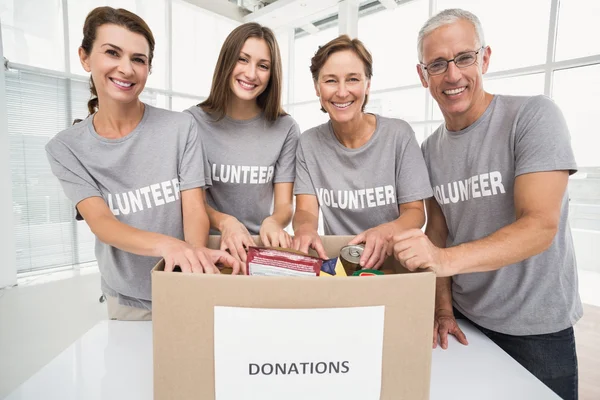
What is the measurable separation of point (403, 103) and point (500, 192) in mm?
4544

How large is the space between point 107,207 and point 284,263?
80cm

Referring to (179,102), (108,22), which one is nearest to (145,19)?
(179,102)

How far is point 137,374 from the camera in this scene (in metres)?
0.78

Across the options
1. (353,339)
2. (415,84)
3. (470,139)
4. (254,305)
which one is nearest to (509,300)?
(470,139)

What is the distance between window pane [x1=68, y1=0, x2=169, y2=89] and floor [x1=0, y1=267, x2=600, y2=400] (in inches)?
105

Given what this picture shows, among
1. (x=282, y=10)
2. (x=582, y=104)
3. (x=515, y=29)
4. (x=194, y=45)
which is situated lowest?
(x=582, y=104)

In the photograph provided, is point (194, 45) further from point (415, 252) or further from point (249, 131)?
point (415, 252)

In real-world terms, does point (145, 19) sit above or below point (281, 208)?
above

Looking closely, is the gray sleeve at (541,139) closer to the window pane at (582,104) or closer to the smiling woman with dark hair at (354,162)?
the smiling woman with dark hair at (354,162)

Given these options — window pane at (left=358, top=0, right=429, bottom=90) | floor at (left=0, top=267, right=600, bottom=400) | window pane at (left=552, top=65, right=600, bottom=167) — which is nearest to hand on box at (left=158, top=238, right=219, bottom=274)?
floor at (left=0, top=267, right=600, bottom=400)

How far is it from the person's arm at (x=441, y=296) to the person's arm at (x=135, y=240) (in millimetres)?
647

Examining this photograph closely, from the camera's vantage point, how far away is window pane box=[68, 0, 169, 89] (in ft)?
14.6

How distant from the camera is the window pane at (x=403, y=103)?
16.9ft

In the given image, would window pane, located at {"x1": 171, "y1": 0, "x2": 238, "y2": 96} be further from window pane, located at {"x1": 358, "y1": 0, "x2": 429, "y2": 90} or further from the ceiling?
window pane, located at {"x1": 358, "y1": 0, "x2": 429, "y2": 90}
